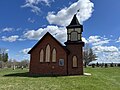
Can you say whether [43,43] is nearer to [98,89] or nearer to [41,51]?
[41,51]

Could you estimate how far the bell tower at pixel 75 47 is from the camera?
32031 millimetres

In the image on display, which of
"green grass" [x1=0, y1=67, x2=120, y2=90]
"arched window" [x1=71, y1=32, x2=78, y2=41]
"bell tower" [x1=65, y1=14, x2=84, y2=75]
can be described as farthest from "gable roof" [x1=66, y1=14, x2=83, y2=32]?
"green grass" [x1=0, y1=67, x2=120, y2=90]

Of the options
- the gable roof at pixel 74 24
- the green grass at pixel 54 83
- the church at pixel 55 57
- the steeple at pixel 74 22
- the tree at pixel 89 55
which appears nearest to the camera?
the green grass at pixel 54 83

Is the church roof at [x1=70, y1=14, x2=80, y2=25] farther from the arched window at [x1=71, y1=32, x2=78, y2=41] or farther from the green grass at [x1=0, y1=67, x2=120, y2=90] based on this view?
the green grass at [x1=0, y1=67, x2=120, y2=90]

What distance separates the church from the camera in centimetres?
3152

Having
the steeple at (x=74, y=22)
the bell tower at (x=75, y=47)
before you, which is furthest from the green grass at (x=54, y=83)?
the steeple at (x=74, y=22)

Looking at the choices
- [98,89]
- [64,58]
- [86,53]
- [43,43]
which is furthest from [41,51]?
[86,53]

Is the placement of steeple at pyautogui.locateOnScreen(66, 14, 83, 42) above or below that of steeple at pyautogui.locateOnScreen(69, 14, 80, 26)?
below

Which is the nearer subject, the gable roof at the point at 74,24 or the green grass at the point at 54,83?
the green grass at the point at 54,83

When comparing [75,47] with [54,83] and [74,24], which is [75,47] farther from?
[54,83]

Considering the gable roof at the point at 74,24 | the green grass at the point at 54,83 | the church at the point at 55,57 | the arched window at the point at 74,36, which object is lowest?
the green grass at the point at 54,83

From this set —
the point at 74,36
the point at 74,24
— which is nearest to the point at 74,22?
the point at 74,24

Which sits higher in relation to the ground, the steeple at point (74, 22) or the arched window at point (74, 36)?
the steeple at point (74, 22)

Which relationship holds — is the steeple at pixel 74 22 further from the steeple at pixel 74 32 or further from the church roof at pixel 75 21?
the steeple at pixel 74 32
